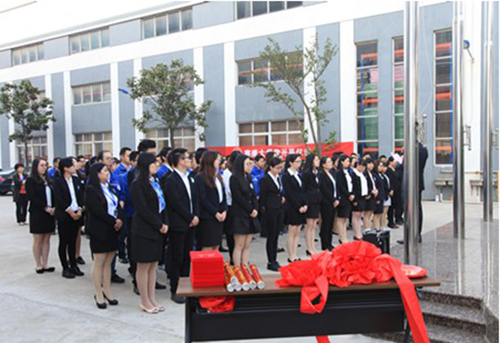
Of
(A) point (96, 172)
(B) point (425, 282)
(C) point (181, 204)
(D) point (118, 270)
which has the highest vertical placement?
(A) point (96, 172)

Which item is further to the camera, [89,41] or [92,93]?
[92,93]

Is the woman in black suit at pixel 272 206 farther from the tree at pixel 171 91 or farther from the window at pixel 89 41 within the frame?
the window at pixel 89 41

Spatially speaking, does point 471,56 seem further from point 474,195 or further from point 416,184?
point 416,184

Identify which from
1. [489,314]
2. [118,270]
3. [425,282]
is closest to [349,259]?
[425,282]

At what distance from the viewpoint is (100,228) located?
15.5 feet

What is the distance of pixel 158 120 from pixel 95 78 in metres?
6.41

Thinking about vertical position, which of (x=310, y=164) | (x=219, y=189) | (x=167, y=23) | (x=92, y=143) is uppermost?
(x=167, y=23)

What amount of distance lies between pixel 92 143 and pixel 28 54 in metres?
8.05

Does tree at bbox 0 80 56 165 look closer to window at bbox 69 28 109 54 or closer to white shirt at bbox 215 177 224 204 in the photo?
window at bbox 69 28 109 54

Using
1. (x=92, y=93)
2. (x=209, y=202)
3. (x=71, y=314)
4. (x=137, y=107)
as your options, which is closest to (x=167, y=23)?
(x=137, y=107)

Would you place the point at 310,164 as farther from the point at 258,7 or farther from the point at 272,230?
the point at 258,7

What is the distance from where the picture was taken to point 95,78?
2464 centimetres

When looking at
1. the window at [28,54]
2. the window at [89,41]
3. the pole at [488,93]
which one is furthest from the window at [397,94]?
the window at [28,54]

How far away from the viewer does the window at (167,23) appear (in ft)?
70.4
